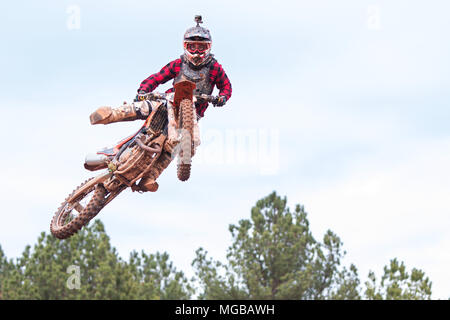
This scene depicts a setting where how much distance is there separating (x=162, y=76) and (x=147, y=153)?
1.51m

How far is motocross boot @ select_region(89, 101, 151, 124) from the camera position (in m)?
17.6

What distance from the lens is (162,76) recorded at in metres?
18.3

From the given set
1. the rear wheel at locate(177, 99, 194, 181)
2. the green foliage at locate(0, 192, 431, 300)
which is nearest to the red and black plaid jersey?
the rear wheel at locate(177, 99, 194, 181)

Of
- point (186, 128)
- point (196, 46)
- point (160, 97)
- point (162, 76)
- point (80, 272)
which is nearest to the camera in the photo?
point (186, 128)

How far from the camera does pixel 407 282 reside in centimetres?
5206

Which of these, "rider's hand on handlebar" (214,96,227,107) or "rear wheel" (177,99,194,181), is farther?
"rider's hand on handlebar" (214,96,227,107)

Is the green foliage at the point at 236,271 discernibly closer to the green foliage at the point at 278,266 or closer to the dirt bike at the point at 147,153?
the green foliage at the point at 278,266

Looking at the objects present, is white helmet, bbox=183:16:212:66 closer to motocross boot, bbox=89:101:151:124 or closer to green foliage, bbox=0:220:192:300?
motocross boot, bbox=89:101:151:124

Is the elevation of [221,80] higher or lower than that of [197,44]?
lower

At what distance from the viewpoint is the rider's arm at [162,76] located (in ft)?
59.7

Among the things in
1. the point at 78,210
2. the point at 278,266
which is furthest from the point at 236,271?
the point at 78,210

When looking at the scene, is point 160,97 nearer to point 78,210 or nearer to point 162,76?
point 162,76
